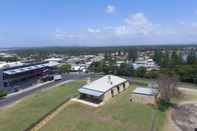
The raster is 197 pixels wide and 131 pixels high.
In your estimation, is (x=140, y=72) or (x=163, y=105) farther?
(x=140, y=72)

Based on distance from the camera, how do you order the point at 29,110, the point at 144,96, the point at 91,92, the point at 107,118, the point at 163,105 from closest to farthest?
the point at 107,118 < the point at 29,110 < the point at 163,105 < the point at 144,96 < the point at 91,92

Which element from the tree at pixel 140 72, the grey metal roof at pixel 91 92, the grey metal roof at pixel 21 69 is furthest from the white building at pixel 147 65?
the grey metal roof at pixel 91 92

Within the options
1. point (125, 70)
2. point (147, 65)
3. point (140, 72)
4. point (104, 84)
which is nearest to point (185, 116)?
point (104, 84)

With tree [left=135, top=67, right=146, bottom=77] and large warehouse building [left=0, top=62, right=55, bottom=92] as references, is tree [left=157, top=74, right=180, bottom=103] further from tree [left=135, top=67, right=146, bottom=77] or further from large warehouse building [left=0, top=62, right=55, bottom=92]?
large warehouse building [left=0, top=62, right=55, bottom=92]

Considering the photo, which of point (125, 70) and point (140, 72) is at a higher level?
point (125, 70)

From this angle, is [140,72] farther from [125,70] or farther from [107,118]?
[107,118]

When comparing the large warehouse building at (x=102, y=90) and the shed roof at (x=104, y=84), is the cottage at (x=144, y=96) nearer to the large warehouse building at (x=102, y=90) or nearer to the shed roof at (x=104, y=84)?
the large warehouse building at (x=102, y=90)

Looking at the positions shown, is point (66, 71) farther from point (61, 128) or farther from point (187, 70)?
point (61, 128)
